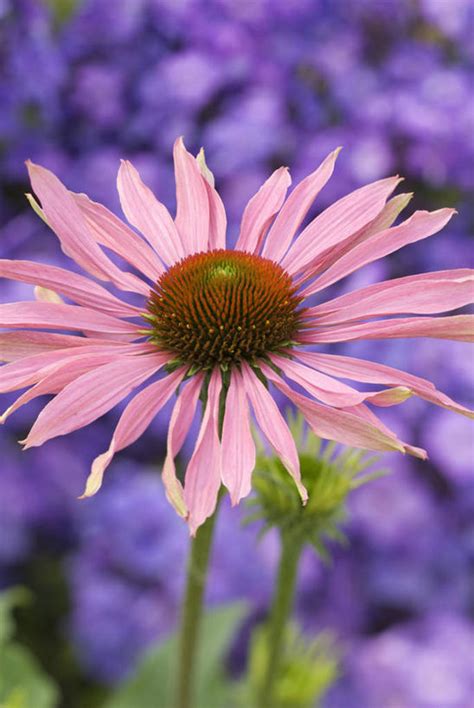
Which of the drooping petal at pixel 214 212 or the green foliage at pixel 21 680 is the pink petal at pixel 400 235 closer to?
the drooping petal at pixel 214 212

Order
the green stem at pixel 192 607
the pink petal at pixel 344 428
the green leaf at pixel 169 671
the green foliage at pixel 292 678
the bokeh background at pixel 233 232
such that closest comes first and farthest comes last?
the pink petal at pixel 344 428 → the green stem at pixel 192 607 → the green foliage at pixel 292 678 → the green leaf at pixel 169 671 → the bokeh background at pixel 233 232

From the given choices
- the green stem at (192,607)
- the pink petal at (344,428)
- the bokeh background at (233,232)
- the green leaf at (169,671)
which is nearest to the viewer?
the pink petal at (344,428)

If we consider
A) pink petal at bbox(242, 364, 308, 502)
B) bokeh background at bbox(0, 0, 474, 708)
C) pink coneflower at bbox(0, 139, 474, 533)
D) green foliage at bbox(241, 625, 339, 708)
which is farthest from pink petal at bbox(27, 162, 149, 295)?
bokeh background at bbox(0, 0, 474, 708)

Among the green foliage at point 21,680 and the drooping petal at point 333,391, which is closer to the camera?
the drooping petal at point 333,391

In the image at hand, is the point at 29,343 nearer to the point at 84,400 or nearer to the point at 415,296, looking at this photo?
the point at 84,400

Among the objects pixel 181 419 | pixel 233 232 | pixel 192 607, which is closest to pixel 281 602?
pixel 192 607

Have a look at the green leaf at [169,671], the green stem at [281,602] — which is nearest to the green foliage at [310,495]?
the green stem at [281,602]

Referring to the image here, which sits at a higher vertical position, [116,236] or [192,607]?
[116,236]
